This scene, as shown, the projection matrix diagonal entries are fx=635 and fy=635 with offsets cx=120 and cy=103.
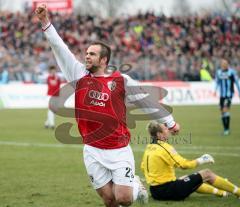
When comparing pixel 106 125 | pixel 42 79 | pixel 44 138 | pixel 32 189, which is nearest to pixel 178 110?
pixel 42 79

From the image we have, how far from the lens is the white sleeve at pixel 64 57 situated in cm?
738

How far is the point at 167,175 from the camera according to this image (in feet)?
31.9

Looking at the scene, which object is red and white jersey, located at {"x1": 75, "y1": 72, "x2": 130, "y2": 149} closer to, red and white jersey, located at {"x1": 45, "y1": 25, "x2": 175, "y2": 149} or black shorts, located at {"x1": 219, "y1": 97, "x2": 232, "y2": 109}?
red and white jersey, located at {"x1": 45, "y1": 25, "x2": 175, "y2": 149}

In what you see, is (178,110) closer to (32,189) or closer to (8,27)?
(8,27)

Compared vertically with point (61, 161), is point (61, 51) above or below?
above

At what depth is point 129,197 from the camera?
24.5ft

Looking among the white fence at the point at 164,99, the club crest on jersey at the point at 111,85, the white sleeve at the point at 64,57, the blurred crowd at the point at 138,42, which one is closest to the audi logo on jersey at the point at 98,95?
the club crest on jersey at the point at 111,85

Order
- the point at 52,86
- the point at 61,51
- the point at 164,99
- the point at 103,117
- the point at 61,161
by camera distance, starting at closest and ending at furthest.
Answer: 1. the point at 61,51
2. the point at 103,117
3. the point at 61,161
4. the point at 52,86
5. the point at 164,99

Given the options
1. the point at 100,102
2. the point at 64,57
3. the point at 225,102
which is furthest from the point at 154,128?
the point at 225,102

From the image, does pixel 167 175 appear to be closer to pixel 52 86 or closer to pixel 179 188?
pixel 179 188

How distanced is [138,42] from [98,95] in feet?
103

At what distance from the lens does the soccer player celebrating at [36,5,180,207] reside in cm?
744

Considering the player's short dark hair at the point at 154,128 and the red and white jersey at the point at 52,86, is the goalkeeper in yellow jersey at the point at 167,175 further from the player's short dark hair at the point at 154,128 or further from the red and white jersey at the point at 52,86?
the red and white jersey at the point at 52,86

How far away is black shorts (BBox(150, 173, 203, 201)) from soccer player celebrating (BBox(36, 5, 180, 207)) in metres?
2.11
